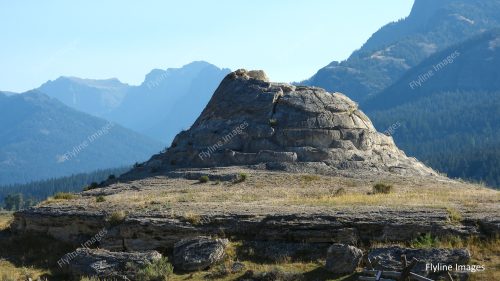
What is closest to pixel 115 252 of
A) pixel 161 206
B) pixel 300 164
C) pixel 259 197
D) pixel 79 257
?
pixel 79 257

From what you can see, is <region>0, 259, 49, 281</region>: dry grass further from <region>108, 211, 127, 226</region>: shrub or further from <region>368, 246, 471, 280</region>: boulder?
<region>368, 246, 471, 280</region>: boulder

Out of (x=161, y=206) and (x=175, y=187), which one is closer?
(x=161, y=206)

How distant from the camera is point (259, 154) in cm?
5041

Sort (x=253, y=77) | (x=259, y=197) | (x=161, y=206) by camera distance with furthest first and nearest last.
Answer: (x=253, y=77) < (x=259, y=197) < (x=161, y=206)

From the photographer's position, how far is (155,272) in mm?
23766

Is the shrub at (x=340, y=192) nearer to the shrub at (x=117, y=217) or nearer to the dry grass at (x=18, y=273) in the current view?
the shrub at (x=117, y=217)

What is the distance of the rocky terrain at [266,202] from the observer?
80.8 ft

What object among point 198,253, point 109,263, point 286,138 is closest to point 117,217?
point 109,263

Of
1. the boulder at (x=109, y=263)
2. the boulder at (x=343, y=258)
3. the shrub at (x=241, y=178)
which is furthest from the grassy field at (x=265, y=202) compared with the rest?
the boulder at (x=109, y=263)

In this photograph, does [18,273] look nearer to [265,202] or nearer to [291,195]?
[265,202]

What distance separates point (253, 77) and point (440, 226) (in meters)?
43.4

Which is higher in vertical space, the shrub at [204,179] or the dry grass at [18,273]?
the shrub at [204,179]

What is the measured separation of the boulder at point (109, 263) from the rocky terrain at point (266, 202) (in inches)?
2.6

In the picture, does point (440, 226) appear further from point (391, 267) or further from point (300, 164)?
point (300, 164)
